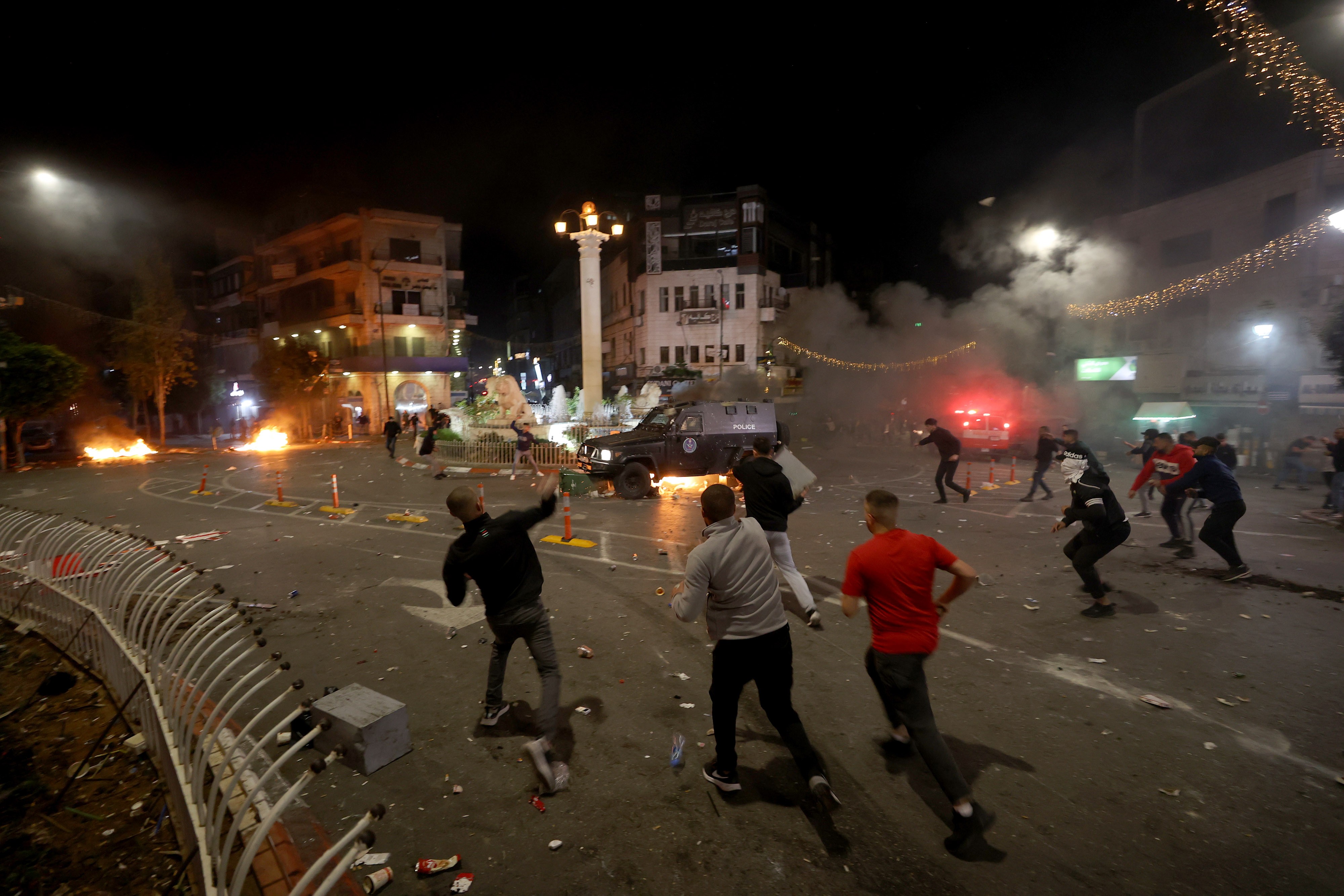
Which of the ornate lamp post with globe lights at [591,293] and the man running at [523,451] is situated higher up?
the ornate lamp post with globe lights at [591,293]

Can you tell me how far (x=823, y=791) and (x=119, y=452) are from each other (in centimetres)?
3315

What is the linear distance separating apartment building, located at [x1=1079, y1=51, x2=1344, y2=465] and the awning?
489 millimetres

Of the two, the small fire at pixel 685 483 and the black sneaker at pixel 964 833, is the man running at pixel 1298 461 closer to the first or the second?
the small fire at pixel 685 483

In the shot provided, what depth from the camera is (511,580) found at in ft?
13.3

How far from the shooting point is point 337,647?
5.94 meters

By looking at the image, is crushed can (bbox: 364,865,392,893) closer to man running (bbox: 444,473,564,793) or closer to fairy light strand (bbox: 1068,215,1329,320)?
man running (bbox: 444,473,564,793)

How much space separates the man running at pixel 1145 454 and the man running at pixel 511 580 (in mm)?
10660

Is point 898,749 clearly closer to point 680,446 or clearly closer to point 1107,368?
point 680,446

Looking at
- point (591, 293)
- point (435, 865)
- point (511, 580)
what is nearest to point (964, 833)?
point (435, 865)

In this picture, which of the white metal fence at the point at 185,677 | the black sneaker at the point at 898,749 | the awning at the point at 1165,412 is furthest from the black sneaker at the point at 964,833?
the awning at the point at 1165,412

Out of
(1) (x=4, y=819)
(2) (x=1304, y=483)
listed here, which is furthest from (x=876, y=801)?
(2) (x=1304, y=483)

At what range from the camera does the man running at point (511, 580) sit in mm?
3916

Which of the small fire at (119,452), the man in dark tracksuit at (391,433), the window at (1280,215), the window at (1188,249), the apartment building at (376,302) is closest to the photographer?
the window at (1280,215)

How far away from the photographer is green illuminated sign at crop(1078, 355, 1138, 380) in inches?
1037
